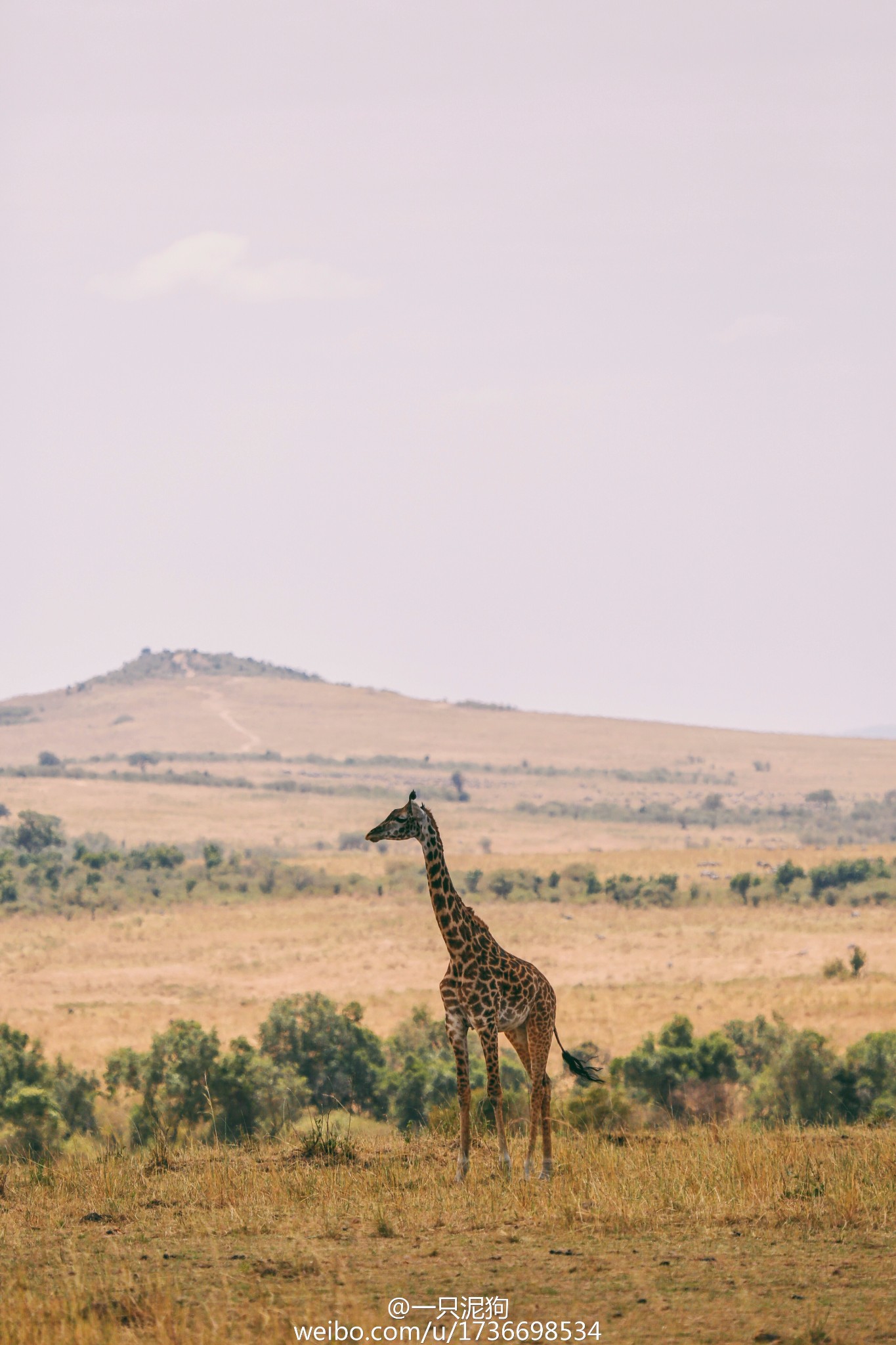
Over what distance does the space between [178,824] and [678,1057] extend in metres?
111

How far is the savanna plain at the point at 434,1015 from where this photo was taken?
7.92 m

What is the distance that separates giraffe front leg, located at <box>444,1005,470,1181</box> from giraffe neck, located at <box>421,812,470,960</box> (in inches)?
21.5

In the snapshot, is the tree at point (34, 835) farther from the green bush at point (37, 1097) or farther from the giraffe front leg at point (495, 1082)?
the giraffe front leg at point (495, 1082)

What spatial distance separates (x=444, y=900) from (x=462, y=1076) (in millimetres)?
1479

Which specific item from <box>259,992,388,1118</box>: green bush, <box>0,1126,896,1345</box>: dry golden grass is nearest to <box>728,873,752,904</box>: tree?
<box>259,992,388,1118</box>: green bush

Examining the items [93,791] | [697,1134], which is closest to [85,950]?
[697,1134]

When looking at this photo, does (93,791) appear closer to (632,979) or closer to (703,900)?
(703,900)

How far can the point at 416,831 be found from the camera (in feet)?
38.9

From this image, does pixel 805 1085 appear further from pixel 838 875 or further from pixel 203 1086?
pixel 838 875

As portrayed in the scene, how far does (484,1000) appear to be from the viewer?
11375mm

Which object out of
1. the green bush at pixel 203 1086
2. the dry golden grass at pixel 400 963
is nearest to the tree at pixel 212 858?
the dry golden grass at pixel 400 963

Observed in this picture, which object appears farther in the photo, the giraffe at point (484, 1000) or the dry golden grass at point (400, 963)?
the dry golden grass at point (400, 963)

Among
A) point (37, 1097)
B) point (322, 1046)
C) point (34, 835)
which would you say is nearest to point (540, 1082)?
point (37, 1097)

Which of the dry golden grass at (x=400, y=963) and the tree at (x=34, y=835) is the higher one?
the tree at (x=34, y=835)
